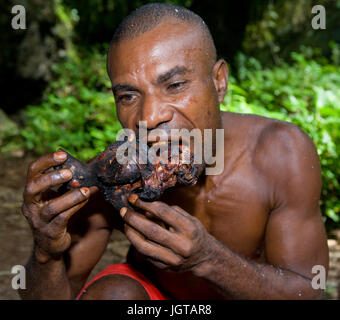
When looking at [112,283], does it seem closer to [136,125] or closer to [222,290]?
[222,290]

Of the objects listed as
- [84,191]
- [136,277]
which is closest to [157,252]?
[84,191]

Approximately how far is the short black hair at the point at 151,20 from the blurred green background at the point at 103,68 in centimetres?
229

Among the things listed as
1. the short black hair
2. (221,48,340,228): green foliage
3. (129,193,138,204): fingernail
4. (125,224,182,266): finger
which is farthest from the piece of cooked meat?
(221,48,340,228): green foliage

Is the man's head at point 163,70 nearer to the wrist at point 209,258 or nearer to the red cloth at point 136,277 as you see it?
the wrist at point 209,258

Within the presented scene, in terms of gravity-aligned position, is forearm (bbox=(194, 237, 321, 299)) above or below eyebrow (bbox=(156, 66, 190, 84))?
below

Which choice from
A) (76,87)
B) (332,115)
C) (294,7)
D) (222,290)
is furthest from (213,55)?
(294,7)

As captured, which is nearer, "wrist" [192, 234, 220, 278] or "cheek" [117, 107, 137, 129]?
"wrist" [192, 234, 220, 278]

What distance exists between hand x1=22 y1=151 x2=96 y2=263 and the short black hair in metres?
0.61

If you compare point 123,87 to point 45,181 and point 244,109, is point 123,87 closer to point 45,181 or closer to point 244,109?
point 45,181

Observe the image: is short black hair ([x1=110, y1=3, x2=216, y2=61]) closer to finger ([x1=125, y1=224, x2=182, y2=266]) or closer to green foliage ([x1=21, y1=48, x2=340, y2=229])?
finger ([x1=125, y1=224, x2=182, y2=266])

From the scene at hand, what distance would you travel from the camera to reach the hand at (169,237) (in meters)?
1.59

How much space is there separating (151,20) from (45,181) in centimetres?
83

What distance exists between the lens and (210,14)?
8.32 meters

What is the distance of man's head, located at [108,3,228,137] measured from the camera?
190 centimetres
